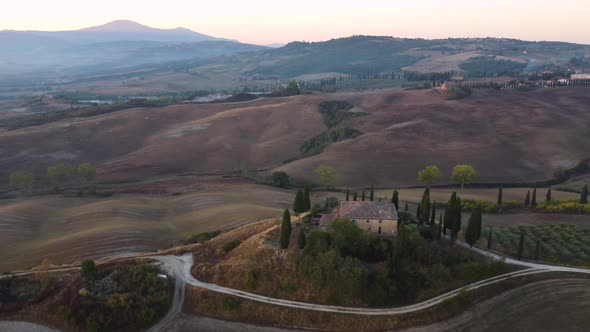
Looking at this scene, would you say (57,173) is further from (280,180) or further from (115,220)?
(280,180)

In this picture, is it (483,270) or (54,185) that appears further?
(54,185)

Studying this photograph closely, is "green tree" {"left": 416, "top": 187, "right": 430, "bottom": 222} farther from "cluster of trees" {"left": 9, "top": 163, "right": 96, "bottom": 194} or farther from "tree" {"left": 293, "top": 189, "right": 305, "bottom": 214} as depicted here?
"cluster of trees" {"left": 9, "top": 163, "right": 96, "bottom": 194}

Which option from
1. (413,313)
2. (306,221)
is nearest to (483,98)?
(306,221)

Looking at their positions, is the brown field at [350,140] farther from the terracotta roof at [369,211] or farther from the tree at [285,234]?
the tree at [285,234]

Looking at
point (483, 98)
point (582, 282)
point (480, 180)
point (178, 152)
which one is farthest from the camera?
point (483, 98)

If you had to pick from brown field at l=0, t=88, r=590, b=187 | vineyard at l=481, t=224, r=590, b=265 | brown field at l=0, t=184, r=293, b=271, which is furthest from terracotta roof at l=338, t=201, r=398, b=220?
brown field at l=0, t=88, r=590, b=187

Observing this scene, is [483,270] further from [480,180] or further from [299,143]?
[299,143]

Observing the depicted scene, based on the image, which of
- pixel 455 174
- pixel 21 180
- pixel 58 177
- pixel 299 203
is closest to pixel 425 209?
pixel 299 203
